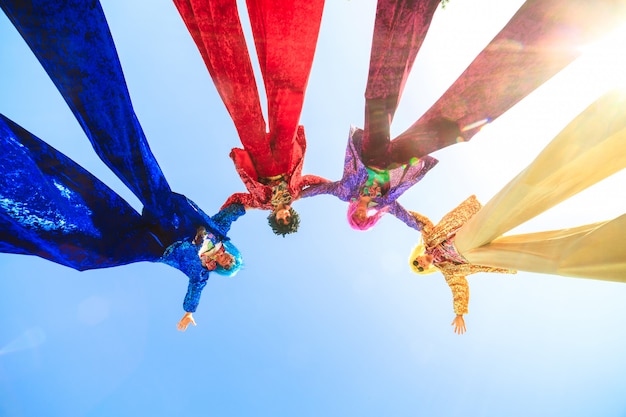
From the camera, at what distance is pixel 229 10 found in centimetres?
165

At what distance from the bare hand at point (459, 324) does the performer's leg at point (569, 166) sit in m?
1.43

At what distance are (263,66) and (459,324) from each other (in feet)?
8.91

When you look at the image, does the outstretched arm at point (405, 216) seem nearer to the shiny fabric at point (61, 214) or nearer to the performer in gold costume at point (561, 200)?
the performer in gold costume at point (561, 200)

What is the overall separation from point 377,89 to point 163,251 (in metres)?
1.82

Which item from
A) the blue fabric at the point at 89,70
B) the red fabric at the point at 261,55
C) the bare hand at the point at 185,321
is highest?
the red fabric at the point at 261,55

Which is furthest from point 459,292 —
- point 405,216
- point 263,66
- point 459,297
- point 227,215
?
point 263,66

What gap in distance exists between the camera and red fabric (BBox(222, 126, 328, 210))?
2.56m

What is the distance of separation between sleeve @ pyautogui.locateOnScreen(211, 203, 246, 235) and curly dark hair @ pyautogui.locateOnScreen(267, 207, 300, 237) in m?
0.26

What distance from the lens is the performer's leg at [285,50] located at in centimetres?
163

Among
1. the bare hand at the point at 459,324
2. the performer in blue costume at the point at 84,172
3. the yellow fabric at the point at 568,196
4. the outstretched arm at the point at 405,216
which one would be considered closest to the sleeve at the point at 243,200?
the performer in blue costume at the point at 84,172

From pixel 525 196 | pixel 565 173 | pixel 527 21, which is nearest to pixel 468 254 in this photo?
pixel 525 196

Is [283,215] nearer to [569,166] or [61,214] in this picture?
[61,214]

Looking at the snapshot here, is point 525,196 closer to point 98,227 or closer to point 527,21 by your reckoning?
point 527,21

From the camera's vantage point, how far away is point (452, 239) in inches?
112
